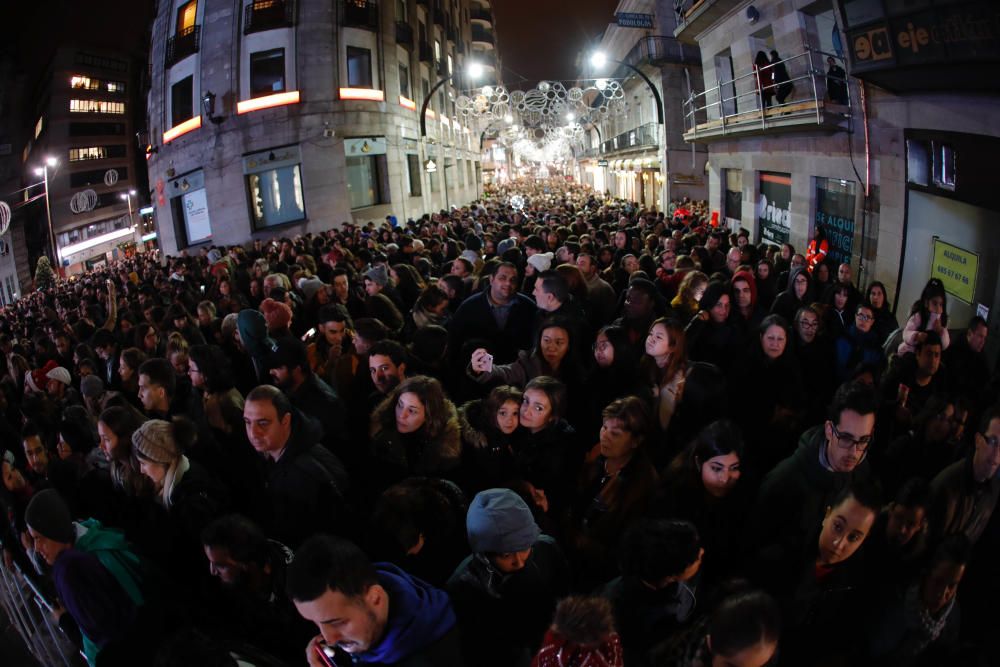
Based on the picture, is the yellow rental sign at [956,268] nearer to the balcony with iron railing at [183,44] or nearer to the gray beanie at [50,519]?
the gray beanie at [50,519]

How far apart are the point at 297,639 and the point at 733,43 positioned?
1728cm

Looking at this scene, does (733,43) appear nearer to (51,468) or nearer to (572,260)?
(572,260)

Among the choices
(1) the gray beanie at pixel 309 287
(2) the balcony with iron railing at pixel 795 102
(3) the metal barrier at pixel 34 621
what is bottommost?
(3) the metal barrier at pixel 34 621

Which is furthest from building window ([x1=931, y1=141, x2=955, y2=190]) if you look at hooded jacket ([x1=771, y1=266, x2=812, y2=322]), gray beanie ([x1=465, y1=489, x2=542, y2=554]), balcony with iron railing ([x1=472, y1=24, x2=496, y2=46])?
balcony with iron railing ([x1=472, y1=24, x2=496, y2=46])

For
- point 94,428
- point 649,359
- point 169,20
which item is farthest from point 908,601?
point 169,20

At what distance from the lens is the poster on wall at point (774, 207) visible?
43.9 feet

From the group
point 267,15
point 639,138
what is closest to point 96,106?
point 267,15

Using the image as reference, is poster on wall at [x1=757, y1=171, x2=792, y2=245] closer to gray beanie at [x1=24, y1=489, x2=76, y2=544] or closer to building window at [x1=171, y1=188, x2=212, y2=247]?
gray beanie at [x1=24, y1=489, x2=76, y2=544]

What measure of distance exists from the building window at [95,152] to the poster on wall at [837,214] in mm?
75933

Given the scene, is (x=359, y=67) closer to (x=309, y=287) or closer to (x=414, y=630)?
(x=309, y=287)

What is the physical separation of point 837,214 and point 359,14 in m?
20.6

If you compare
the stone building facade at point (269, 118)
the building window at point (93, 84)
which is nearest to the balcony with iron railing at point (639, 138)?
the stone building facade at point (269, 118)

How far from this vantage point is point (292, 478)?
119 inches

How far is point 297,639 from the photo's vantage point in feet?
8.24
